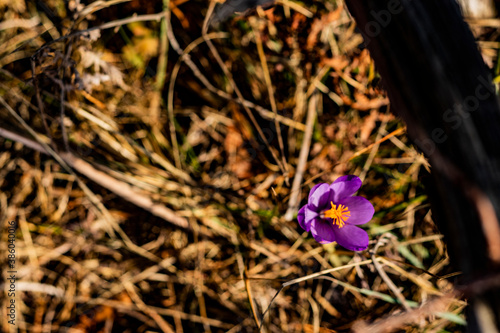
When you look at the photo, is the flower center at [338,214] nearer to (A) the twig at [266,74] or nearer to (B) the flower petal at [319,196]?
(B) the flower petal at [319,196]

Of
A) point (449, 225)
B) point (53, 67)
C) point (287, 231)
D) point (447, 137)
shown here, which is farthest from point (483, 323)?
point (53, 67)

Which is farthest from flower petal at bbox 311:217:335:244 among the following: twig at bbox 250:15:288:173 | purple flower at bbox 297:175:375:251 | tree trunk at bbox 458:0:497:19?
tree trunk at bbox 458:0:497:19

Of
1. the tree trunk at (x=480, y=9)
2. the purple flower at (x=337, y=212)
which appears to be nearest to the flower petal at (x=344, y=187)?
the purple flower at (x=337, y=212)

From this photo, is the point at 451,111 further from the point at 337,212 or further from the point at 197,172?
the point at 197,172

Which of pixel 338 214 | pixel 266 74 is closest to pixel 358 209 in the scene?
pixel 338 214

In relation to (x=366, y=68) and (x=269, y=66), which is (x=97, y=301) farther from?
(x=366, y=68)
